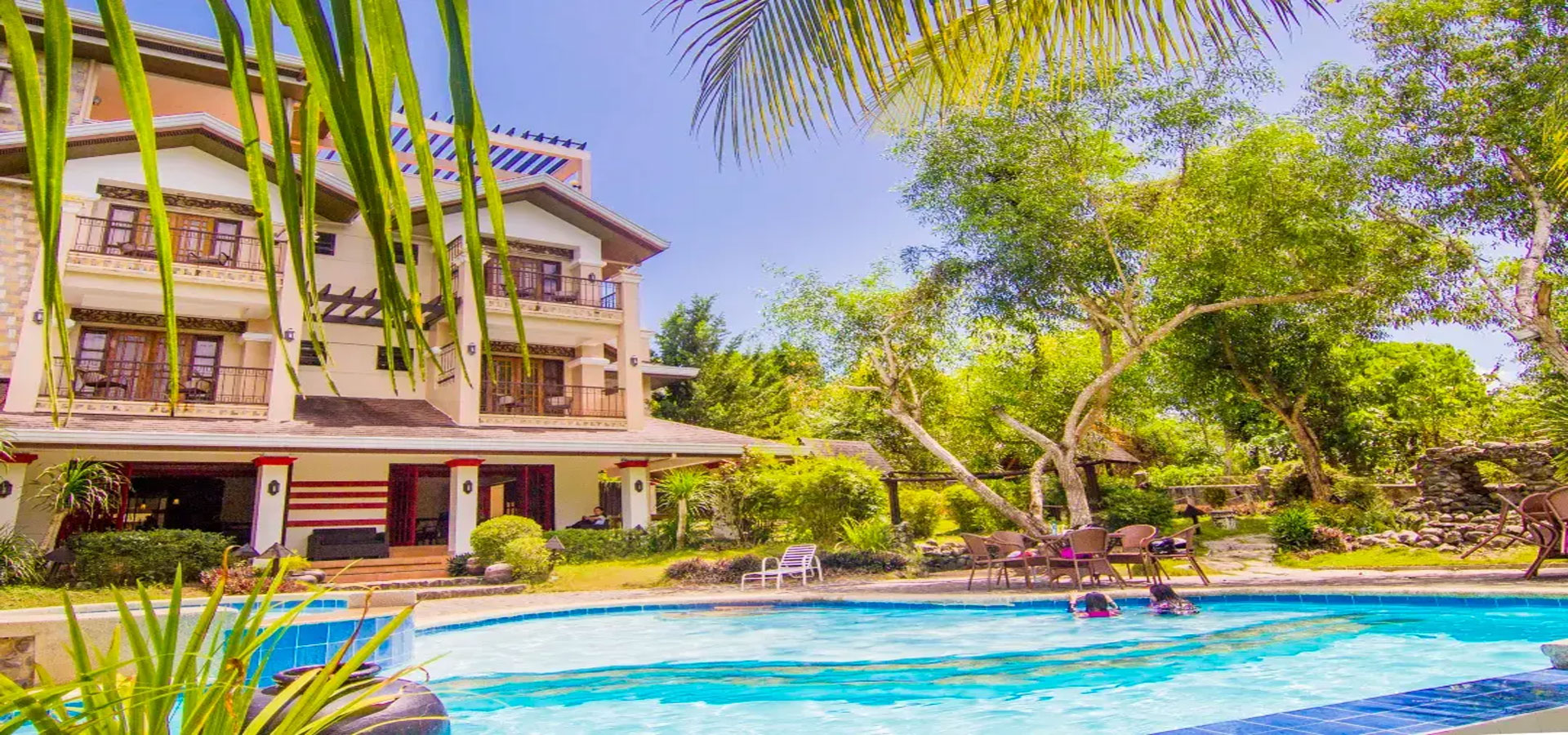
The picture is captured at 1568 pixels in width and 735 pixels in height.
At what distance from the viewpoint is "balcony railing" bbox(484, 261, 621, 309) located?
20562 mm

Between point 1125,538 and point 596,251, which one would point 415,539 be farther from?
point 1125,538

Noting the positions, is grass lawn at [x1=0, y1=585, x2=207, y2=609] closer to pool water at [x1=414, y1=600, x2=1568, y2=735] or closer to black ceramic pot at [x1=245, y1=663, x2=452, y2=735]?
pool water at [x1=414, y1=600, x2=1568, y2=735]

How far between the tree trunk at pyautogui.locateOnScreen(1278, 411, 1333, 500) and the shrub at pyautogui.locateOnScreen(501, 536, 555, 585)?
16.8m

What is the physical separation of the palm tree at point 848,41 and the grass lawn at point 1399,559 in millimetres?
12300

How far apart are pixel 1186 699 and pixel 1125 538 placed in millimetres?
5797

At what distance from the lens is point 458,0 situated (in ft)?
2.15

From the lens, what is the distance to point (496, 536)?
16.0m

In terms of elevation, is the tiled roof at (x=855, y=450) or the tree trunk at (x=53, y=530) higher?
the tiled roof at (x=855, y=450)

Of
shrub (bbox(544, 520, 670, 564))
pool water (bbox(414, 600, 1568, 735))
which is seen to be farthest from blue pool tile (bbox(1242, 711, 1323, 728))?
shrub (bbox(544, 520, 670, 564))

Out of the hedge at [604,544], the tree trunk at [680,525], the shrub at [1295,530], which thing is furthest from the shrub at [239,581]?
the shrub at [1295,530]

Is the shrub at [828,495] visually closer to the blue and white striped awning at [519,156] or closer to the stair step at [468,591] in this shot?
the stair step at [468,591]

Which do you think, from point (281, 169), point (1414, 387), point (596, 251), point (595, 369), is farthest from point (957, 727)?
point (1414, 387)

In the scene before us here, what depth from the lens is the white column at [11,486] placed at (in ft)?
45.0

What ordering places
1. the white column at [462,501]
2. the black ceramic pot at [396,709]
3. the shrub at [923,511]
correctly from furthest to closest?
the shrub at [923,511] → the white column at [462,501] → the black ceramic pot at [396,709]
